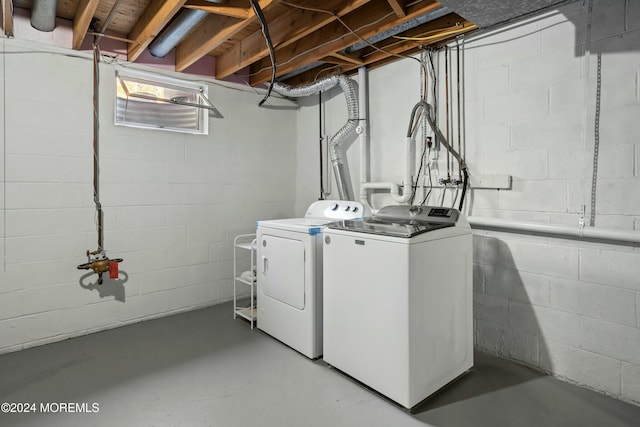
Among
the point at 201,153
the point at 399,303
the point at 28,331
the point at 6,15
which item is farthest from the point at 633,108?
the point at 28,331

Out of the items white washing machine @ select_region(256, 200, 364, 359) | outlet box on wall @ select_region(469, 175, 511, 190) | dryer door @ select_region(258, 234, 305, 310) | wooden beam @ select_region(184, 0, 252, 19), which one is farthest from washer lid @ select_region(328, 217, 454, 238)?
wooden beam @ select_region(184, 0, 252, 19)

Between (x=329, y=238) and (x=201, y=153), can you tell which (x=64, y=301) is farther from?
(x=329, y=238)

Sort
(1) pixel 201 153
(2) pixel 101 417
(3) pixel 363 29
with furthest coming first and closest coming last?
(1) pixel 201 153, (3) pixel 363 29, (2) pixel 101 417

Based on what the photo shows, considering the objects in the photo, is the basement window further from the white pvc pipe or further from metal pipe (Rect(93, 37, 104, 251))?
the white pvc pipe

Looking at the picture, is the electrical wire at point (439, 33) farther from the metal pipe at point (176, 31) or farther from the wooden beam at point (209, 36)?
the metal pipe at point (176, 31)

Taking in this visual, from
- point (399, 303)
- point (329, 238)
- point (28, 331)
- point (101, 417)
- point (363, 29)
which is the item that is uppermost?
point (363, 29)

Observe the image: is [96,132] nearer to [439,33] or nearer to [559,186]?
[439,33]

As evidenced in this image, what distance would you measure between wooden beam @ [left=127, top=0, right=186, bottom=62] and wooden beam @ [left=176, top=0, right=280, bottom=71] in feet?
1.19

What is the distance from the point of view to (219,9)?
2.16 m

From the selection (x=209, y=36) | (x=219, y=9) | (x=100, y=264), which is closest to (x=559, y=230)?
(x=219, y=9)

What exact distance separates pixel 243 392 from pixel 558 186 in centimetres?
226

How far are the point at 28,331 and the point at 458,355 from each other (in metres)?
3.04

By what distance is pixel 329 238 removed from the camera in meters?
2.26

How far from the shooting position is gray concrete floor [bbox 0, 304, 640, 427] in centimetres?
181
